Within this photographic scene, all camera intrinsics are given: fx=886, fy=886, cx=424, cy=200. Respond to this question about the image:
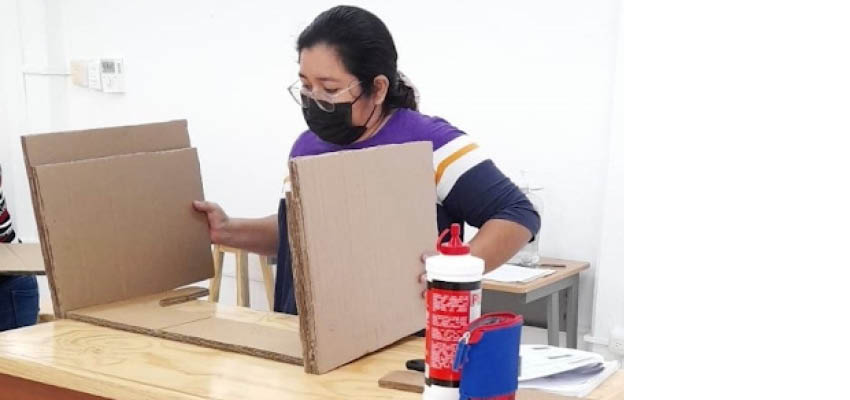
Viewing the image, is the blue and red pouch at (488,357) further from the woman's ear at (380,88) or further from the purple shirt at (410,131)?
the woman's ear at (380,88)

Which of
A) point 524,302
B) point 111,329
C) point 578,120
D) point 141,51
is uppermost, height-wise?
point 141,51

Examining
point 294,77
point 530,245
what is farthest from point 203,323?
point 294,77

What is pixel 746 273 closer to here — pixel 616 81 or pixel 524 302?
pixel 524 302

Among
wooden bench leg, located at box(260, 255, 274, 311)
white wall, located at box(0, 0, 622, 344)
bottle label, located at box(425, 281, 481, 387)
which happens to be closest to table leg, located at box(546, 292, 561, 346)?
white wall, located at box(0, 0, 622, 344)

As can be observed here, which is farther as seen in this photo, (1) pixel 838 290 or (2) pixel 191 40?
(2) pixel 191 40

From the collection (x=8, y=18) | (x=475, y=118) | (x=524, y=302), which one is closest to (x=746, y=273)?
(x=524, y=302)

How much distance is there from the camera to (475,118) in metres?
3.53

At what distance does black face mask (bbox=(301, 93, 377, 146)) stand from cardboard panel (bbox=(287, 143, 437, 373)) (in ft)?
1.00

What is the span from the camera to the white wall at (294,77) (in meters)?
3.29

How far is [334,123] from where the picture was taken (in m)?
1.79

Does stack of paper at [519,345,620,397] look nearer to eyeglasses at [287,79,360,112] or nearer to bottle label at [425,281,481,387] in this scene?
bottle label at [425,281,481,387]

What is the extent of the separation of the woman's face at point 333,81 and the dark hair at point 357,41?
0.4 inches

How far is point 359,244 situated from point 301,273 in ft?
0.41

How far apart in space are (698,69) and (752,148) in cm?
5
